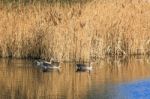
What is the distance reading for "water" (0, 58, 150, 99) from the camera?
24.6m

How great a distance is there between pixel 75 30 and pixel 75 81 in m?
6.11

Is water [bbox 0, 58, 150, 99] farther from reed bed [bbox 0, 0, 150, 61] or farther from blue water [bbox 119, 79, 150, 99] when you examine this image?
reed bed [bbox 0, 0, 150, 61]

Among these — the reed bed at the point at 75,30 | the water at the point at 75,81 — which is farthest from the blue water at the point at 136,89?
the reed bed at the point at 75,30

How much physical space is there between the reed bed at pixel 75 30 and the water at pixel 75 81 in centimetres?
98

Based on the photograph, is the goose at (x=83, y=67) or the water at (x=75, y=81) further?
the goose at (x=83, y=67)

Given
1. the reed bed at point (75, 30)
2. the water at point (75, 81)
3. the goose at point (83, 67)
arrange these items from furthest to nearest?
the reed bed at point (75, 30), the goose at point (83, 67), the water at point (75, 81)

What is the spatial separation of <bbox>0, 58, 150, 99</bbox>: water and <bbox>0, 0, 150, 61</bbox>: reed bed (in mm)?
978

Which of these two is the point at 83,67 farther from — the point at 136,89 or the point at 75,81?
the point at 136,89

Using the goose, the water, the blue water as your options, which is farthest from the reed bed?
the blue water

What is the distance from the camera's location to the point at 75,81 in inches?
1095

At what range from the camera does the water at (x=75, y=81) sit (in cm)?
2459

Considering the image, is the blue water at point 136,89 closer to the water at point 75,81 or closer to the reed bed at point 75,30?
the water at point 75,81

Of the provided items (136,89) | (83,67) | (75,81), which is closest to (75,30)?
(83,67)

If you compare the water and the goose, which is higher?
the goose
